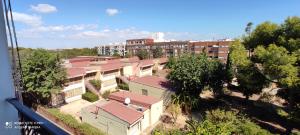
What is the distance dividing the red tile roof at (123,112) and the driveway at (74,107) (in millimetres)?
3398

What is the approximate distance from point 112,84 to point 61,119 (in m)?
10.8

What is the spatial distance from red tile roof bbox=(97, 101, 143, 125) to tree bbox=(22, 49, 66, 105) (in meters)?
4.64

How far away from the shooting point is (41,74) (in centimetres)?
1420

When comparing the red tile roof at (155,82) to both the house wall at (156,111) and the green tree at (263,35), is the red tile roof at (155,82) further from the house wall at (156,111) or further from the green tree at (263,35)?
the green tree at (263,35)

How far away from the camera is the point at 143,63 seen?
28750 millimetres

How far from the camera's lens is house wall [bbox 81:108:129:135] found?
460 inches

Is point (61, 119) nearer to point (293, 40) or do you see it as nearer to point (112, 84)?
point (112, 84)

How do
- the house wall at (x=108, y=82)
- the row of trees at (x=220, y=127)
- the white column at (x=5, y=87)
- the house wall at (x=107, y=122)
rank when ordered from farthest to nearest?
the house wall at (x=108, y=82) < the house wall at (x=107, y=122) < the row of trees at (x=220, y=127) < the white column at (x=5, y=87)

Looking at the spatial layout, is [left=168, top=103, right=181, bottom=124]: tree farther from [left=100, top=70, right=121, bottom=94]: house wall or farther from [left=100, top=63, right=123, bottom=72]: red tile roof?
[left=100, top=63, right=123, bottom=72]: red tile roof

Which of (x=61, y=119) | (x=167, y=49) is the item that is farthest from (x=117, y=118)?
(x=167, y=49)

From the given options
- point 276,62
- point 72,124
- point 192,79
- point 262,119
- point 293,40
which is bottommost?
point 262,119

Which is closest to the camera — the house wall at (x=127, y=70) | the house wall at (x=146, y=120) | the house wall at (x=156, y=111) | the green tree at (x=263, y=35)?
the house wall at (x=146, y=120)

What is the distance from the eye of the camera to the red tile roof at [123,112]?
38.7 feet

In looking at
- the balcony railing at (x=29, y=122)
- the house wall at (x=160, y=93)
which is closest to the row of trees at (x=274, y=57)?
the house wall at (x=160, y=93)
